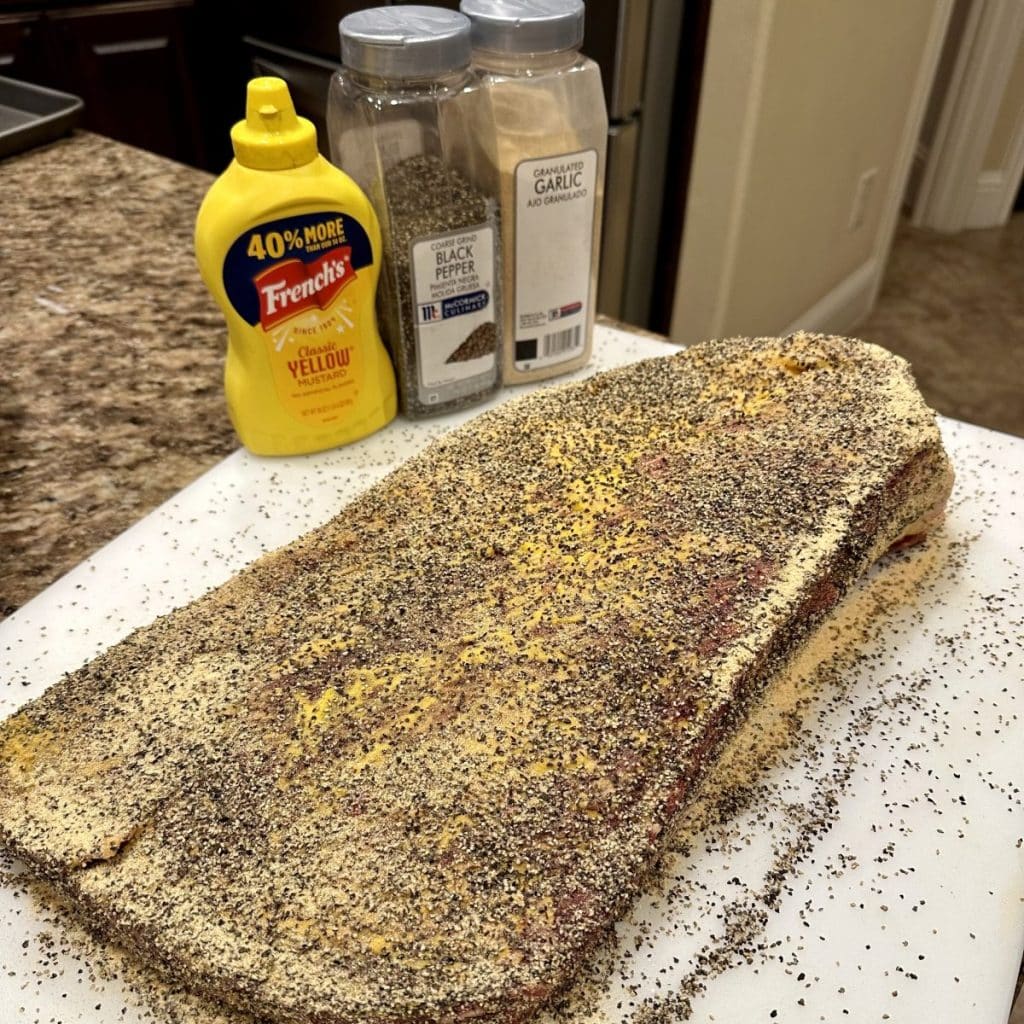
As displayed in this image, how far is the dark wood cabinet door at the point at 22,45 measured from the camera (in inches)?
75.4

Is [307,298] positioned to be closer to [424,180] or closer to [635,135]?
[424,180]

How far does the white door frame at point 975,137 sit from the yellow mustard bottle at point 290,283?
2.17m

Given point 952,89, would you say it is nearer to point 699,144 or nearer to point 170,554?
point 699,144

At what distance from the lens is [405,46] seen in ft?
2.29

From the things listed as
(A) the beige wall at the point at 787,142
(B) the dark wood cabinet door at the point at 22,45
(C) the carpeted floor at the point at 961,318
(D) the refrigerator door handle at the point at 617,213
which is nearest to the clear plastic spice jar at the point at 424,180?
(D) the refrigerator door handle at the point at 617,213

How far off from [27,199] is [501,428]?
0.83 meters

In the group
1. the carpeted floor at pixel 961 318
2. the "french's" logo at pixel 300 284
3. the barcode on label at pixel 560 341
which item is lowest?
the carpeted floor at pixel 961 318

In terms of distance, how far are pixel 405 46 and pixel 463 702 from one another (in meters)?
0.48

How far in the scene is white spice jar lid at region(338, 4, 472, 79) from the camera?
→ 70cm

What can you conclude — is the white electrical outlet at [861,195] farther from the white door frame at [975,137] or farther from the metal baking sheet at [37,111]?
the metal baking sheet at [37,111]

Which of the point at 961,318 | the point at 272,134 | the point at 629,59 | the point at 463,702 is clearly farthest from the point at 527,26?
the point at 961,318

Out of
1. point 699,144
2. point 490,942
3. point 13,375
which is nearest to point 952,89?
point 699,144

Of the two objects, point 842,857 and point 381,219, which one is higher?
point 381,219

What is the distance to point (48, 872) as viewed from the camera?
50 centimetres
